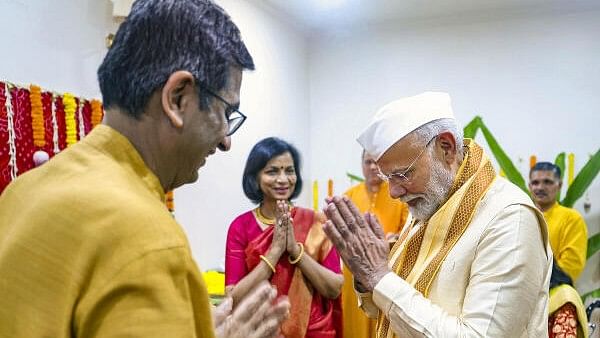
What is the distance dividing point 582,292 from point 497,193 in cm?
389

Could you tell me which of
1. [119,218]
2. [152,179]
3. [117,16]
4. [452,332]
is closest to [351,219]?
[452,332]

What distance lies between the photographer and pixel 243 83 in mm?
3877

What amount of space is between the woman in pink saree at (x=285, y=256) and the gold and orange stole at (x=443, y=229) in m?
0.76

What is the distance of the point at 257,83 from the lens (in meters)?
4.16

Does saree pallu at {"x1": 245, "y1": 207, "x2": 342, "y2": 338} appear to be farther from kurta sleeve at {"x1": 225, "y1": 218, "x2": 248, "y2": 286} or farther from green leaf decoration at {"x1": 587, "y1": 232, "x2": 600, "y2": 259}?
green leaf decoration at {"x1": 587, "y1": 232, "x2": 600, "y2": 259}

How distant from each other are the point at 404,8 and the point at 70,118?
3363mm

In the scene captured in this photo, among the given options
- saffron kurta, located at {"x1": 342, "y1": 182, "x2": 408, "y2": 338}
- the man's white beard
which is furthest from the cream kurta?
saffron kurta, located at {"x1": 342, "y1": 182, "x2": 408, "y2": 338}

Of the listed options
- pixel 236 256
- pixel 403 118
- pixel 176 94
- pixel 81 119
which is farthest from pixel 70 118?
pixel 176 94

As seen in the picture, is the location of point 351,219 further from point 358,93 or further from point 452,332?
point 358,93

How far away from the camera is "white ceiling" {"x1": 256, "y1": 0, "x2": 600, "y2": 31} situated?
14.9 ft

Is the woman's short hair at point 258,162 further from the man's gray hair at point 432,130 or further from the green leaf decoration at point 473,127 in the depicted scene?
the green leaf decoration at point 473,127

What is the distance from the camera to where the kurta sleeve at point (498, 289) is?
4.10 ft

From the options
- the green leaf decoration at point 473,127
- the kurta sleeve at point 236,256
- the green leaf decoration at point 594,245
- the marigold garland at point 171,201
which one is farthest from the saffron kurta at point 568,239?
the marigold garland at point 171,201

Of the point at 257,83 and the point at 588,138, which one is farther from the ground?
the point at 257,83
